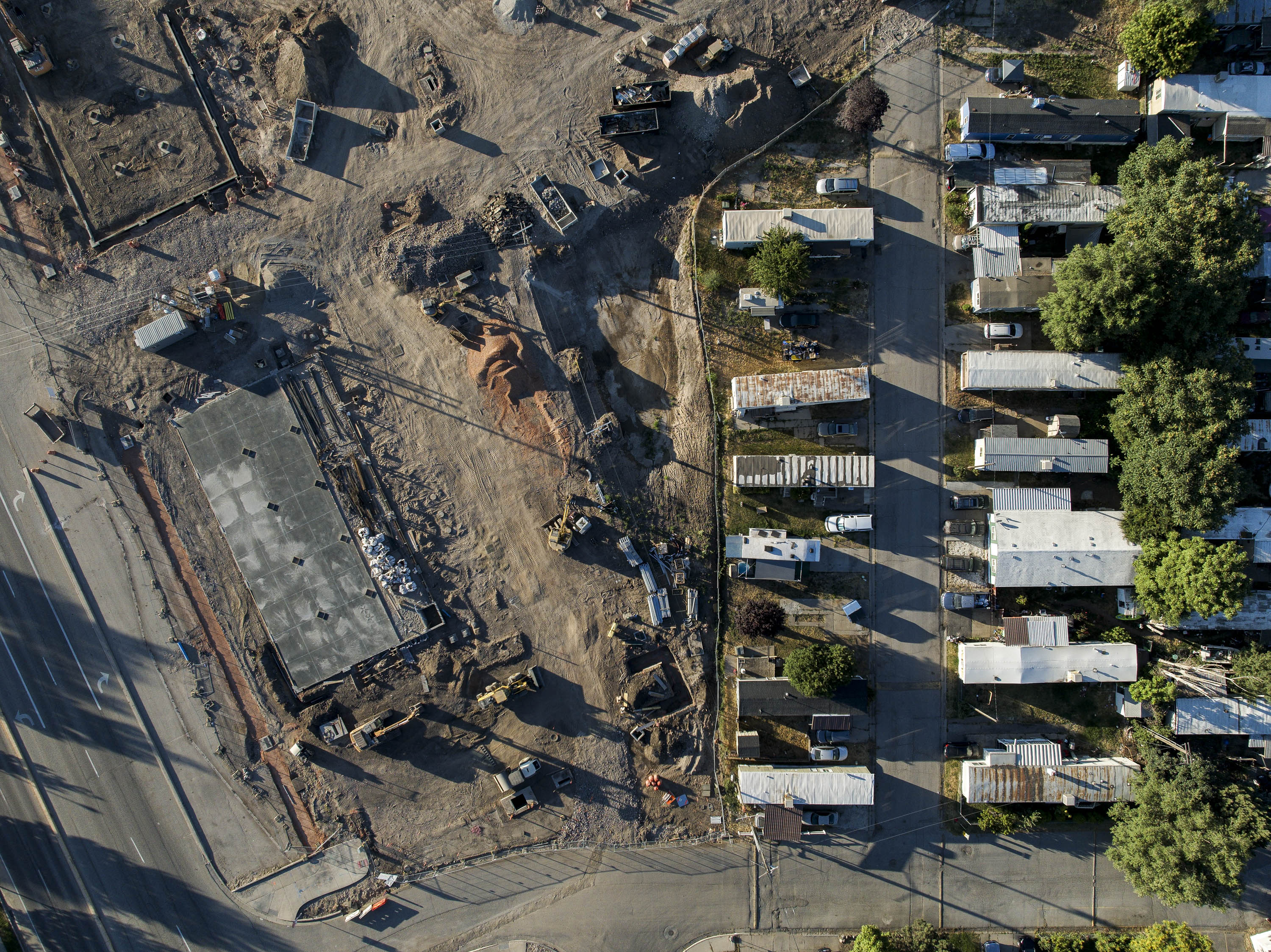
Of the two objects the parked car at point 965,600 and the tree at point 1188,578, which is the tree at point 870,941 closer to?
the parked car at point 965,600

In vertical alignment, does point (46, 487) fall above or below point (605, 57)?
below

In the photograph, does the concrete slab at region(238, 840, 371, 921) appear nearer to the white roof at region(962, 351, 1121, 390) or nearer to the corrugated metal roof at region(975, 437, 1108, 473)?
the corrugated metal roof at region(975, 437, 1108, 473)

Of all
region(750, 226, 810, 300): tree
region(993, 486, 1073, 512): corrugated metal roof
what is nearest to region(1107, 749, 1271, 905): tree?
region(993, 486, 1073, 512): corrugated metal roof

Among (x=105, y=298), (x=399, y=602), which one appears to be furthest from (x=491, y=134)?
(x=399, y=602)

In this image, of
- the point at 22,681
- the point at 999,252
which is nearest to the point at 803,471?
the point at 999,252

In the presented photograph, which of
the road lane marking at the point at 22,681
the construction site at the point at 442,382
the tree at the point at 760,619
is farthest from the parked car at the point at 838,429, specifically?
the road lane marking at the point at 22,681

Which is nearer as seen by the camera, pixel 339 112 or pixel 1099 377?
pixel 1099 377

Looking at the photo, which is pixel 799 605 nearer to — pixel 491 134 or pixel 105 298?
pixel 491 134
